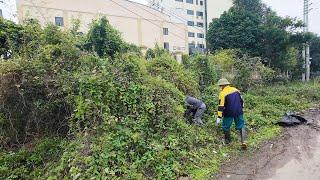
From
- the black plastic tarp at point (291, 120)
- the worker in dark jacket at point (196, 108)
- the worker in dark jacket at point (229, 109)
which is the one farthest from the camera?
the black plastic tarp at point (291, 120)

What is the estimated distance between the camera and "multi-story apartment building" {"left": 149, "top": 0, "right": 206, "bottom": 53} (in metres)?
47.1

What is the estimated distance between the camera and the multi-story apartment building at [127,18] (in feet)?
91.2

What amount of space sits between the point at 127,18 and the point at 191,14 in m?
21.2

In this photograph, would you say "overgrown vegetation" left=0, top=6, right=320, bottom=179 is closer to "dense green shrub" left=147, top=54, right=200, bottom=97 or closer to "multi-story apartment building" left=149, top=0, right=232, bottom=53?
"dense green shrub" left=147, top=54, right=200, bottom=97

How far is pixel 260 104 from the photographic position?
11.1 meters

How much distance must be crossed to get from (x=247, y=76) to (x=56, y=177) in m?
11.9

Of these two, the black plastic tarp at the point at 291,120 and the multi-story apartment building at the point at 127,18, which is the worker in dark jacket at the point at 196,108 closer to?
the black plastic tarp at the point at 291,120

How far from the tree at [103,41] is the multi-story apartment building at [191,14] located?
35.3 meters

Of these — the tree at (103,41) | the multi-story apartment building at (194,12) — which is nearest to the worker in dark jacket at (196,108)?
the tree at (103,41)

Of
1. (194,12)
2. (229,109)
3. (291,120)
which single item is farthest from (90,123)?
(194,12)

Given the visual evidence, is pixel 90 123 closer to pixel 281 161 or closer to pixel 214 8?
pixel 281 161

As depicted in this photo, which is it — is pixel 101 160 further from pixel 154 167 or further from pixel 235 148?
pixel 235 148

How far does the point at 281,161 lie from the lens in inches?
Answer: 237

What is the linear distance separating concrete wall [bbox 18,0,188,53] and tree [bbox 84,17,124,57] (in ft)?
54.4
